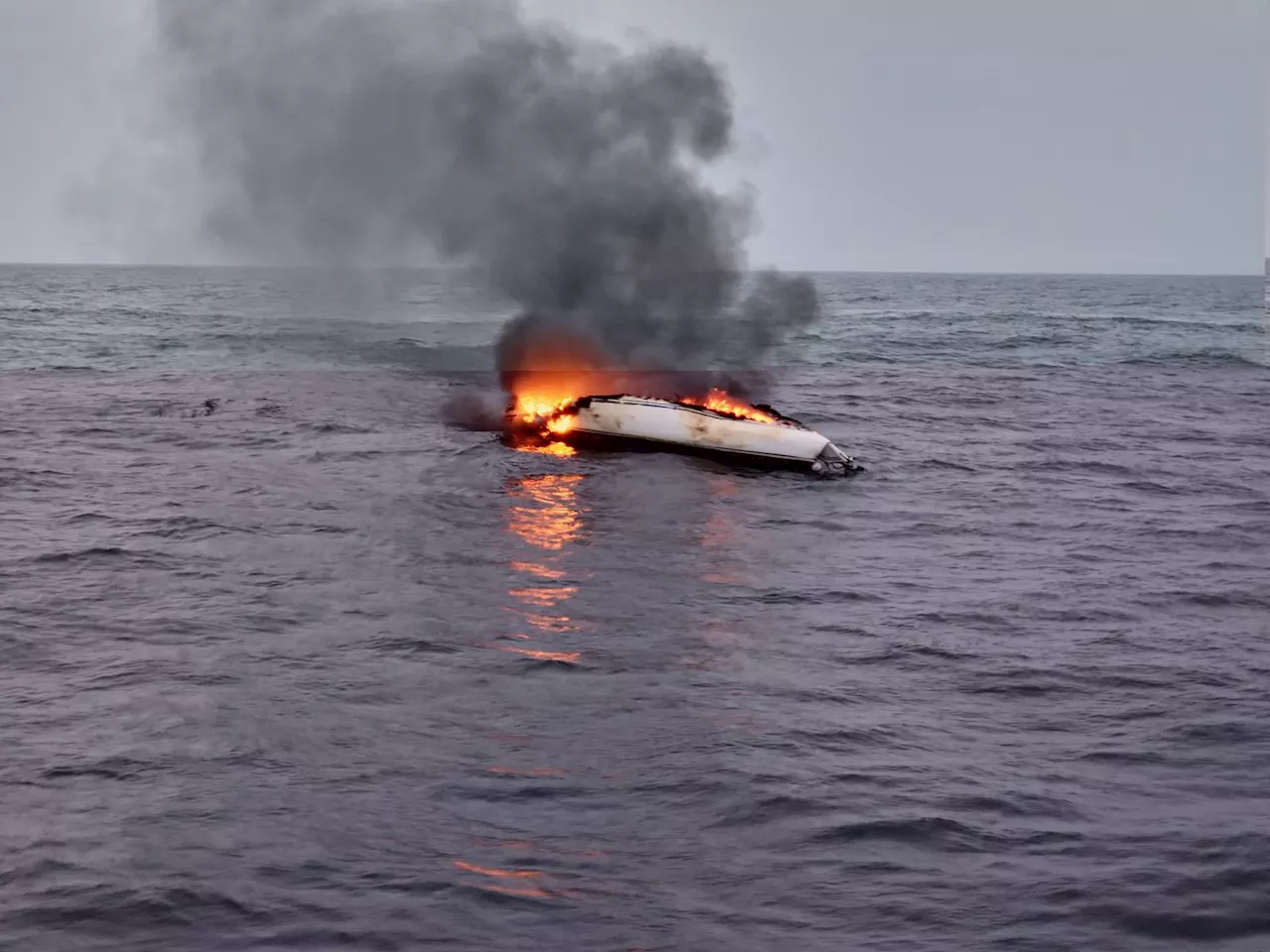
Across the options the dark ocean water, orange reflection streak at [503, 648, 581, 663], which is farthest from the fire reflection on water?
the dark ocean water

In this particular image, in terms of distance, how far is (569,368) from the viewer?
52.0 meters

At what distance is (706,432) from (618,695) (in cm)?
2016

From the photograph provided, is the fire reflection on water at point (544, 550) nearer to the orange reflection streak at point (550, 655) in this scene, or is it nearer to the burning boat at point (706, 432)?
the orange reflection streak at point (550, 655)

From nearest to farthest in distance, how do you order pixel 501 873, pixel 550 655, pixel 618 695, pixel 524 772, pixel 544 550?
pixel 501 873
pixel 524 772
pixel 618 695
pixel 550 655
pixel 544 550

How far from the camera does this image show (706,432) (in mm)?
39719

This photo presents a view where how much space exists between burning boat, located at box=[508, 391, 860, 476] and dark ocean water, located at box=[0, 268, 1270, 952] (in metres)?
1.05

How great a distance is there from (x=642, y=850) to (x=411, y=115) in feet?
150

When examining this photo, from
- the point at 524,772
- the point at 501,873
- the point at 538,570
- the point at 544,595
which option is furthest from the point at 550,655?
the point at 501,873

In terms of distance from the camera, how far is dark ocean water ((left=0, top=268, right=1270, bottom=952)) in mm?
13766

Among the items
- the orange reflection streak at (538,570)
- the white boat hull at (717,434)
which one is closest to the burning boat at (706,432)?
the white boat hull at (717,434)

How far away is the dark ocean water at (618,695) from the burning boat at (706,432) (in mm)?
1052

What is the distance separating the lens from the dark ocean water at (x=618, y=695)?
13.8 m

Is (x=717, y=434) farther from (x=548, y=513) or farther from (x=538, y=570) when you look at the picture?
(x=538, y=570)

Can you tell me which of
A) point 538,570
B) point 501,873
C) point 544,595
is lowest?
point 501,873
